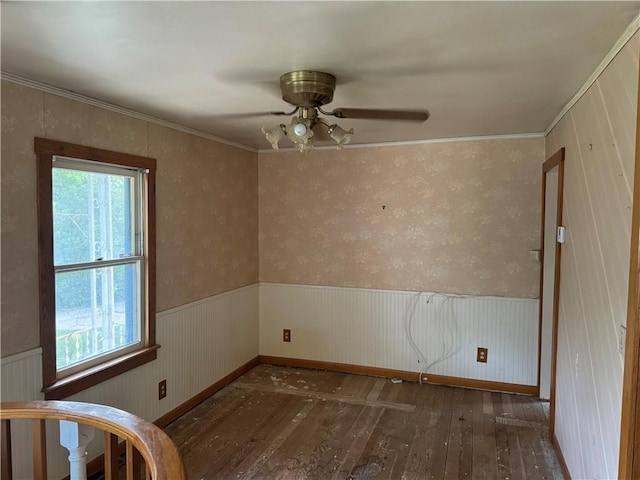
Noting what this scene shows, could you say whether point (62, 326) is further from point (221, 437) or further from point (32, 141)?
point (221, 437)

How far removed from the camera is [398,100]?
2586mm

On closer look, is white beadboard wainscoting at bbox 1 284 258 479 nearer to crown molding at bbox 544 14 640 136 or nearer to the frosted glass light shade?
the frosted glass light shade

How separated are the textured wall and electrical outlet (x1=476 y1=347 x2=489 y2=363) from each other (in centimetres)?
105

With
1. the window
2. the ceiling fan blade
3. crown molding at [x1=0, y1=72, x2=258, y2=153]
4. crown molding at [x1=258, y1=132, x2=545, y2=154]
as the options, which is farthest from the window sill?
crown molding at [x1=258, y1=132, x2=545, y2=154]

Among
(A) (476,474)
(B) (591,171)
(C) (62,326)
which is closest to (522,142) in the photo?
(B) (591,171)

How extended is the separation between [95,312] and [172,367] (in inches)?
33.0

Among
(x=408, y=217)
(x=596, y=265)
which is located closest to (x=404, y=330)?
(x=408, y=217)

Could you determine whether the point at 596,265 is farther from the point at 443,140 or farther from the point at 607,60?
the point at 443,140

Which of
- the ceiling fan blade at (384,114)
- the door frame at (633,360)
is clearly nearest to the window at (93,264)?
the ceiling fan blade at (384,114)

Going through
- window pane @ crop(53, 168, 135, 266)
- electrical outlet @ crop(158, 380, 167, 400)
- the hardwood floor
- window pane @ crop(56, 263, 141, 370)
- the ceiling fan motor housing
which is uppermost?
the ceiling fan motor housing

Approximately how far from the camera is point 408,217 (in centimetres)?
402

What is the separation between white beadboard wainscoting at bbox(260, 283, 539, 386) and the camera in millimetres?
3770

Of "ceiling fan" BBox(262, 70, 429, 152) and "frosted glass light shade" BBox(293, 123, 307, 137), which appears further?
"frosted glass light shade" BBox(293, 123, 307, 137)

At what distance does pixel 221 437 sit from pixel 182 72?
240 centimetres
